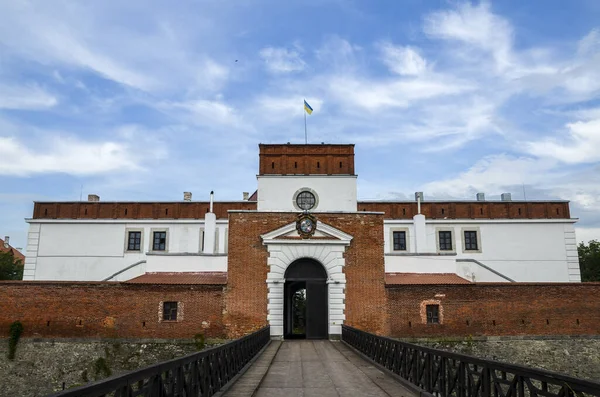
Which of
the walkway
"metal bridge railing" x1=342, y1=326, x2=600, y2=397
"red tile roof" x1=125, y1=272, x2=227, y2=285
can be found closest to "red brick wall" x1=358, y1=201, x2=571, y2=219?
"red tile roof" x1=125, y1=272, x2=227, y2=285

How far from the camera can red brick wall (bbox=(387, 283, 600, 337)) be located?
63.4 ft

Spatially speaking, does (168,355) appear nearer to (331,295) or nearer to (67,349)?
(67,349)

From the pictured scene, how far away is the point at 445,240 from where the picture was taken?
102ft

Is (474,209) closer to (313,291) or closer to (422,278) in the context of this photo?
(422,278)

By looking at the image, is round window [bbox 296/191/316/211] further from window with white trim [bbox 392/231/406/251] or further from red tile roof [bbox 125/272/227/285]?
window with white trim [bbox 392/231/406/251]

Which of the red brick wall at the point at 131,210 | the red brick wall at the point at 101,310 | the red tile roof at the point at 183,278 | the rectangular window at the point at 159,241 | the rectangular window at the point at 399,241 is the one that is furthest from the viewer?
the red brick wall at the point at 131,210

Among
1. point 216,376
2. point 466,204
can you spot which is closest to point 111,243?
point 466,204

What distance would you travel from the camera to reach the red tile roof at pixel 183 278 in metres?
20.3

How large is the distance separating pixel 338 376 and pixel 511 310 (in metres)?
11.8

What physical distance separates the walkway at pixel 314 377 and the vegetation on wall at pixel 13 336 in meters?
9.93

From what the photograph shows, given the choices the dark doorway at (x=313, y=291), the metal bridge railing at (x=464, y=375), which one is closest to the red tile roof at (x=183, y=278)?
the dark doorway at (x=313, y=291)

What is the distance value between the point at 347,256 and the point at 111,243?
16865 mm

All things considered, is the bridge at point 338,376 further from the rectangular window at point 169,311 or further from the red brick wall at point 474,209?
the red brick wall at point 474,209

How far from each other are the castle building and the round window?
59mm
